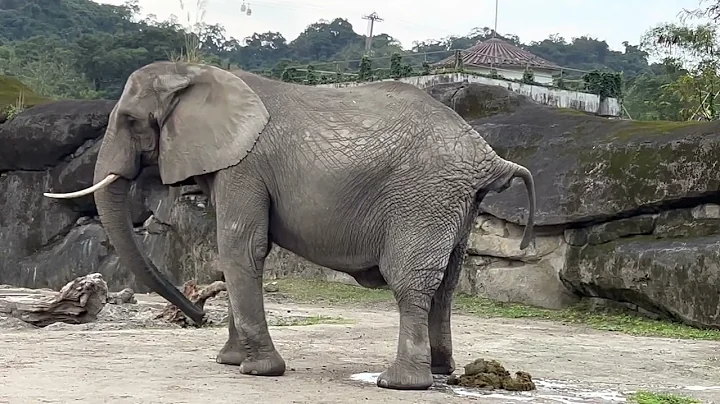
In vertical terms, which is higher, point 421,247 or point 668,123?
point 668,123

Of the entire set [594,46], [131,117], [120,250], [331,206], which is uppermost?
[594,46]

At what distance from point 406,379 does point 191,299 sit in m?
5.33

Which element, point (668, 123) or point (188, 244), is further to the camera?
point (188, 244)

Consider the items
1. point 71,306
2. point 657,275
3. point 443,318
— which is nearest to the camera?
point 443,318

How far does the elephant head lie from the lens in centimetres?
670

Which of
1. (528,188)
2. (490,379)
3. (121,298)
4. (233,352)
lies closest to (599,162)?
(121,298)

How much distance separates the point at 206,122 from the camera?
6809mm

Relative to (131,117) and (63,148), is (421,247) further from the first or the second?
(63,148)

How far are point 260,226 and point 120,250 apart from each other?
3.95ft

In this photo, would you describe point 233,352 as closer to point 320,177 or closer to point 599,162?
point 320,177

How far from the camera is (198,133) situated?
6797 mm

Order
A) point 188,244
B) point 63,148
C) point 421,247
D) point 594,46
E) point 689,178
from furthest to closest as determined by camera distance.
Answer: point 594,46
point 63,148
point 188,244
point 689,178
point 421,247

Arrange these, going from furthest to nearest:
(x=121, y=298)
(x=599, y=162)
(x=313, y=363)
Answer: (x=599, y=162) → (x=121, y=298) → (x=313, y=363)

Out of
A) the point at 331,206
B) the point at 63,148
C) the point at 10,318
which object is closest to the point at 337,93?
the point at 331,206
